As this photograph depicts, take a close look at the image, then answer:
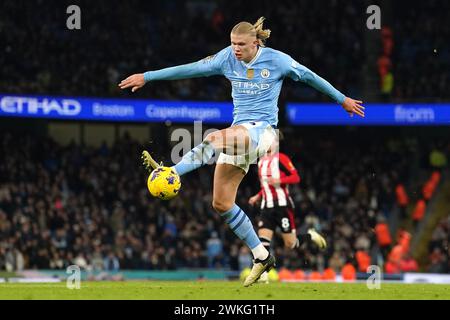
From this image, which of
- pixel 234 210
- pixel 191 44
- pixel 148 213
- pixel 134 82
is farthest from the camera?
pixel 191 44

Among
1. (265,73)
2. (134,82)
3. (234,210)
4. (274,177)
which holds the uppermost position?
(265,73)

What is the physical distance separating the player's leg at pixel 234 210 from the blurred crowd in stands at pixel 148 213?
12.9 metres

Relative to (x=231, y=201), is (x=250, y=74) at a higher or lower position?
higher

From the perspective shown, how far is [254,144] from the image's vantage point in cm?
1084

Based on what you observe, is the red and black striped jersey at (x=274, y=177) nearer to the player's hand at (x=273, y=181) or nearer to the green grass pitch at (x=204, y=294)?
the player's hand at (x=273, y=181)

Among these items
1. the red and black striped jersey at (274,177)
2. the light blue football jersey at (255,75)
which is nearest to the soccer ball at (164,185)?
the light blue football jersey at (255,75)

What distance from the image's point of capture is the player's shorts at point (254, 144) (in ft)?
35.6

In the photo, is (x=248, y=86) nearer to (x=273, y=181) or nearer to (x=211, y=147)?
(x=211, y=147)

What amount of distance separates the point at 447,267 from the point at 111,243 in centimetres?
890

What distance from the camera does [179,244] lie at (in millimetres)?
25656

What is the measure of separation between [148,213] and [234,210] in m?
15.8

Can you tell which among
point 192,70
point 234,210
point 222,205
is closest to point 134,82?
point 192,70
